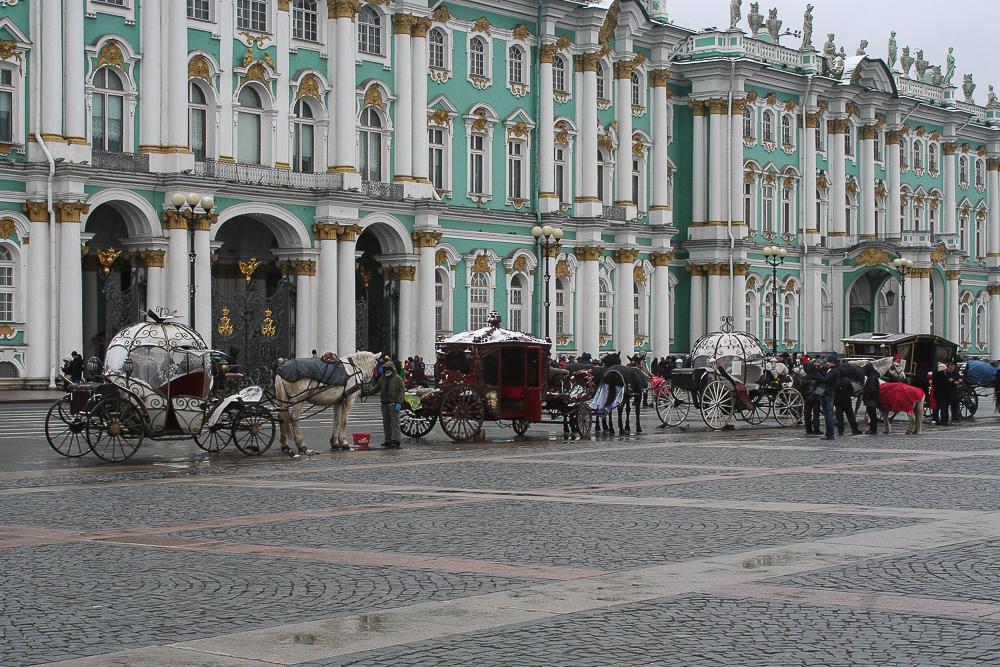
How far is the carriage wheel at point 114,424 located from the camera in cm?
2130

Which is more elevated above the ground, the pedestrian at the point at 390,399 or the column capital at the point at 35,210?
the column capital at the point at 35,210

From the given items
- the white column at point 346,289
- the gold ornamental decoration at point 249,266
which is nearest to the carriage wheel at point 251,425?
the white column at point 346,289

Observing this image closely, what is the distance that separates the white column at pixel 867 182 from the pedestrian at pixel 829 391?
154 feet

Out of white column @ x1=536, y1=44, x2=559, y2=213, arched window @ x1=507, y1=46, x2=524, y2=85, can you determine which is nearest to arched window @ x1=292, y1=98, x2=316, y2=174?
arched window @ x1=507, y1=46, x2=524, y2=85

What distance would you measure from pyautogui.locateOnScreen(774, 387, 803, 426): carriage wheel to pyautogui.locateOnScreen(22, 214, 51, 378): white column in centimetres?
2120

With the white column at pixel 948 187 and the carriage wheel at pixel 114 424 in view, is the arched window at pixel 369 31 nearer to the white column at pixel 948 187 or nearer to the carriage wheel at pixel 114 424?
the carriage wheel at pixel 114 424

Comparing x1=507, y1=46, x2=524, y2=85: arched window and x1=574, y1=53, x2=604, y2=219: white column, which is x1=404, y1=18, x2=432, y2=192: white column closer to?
x1=507, y1=46, x2=524, y2=85: arched window

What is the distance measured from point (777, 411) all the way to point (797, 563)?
2246 cm

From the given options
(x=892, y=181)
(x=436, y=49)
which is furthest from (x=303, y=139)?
(x=892, y=181)

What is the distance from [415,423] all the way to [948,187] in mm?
61654

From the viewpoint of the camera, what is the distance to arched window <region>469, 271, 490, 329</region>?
54.8 m

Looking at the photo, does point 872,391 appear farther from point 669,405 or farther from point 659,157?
point 659,157

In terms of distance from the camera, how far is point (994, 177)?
86.2 metres

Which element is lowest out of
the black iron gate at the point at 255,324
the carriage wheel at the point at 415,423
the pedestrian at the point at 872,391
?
the carriage wheel at the point at 415,423
